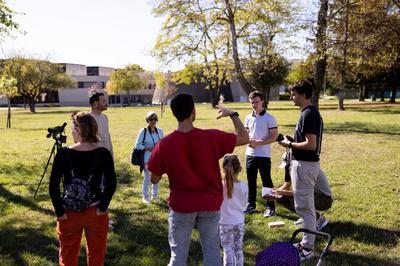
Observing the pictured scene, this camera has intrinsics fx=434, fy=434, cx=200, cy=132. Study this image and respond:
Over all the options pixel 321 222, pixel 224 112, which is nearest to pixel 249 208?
pixel 321 222

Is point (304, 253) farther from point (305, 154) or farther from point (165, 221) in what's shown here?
point (165, 221)

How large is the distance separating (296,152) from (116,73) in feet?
279

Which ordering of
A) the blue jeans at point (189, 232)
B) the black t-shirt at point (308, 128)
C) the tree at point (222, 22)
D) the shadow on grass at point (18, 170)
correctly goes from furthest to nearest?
the tree at point (222, 22) < the shadow on grass at point (18, 170) < the black t-shirt at point (308, 128) < the blue jeans at point (189, 232)

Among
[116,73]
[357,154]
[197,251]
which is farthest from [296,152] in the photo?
[116,73]

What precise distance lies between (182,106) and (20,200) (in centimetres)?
589

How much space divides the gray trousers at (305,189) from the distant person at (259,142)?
1.40 m

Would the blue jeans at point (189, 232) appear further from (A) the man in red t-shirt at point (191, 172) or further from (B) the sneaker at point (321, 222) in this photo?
(B) the sneaker at point (321, 222)

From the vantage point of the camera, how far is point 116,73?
286 feet

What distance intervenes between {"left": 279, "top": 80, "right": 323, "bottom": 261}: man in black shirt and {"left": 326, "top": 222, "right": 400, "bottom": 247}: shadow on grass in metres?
1.15

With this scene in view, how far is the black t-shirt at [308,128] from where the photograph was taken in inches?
188

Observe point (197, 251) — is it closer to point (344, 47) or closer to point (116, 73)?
point (344, 47)

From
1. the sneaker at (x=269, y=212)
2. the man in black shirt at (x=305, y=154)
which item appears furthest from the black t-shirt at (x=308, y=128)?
the sneaker at (x=269, y=212)

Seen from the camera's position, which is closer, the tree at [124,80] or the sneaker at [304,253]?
the sneaker at [304,253]

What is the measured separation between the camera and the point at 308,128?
15.7 feet
